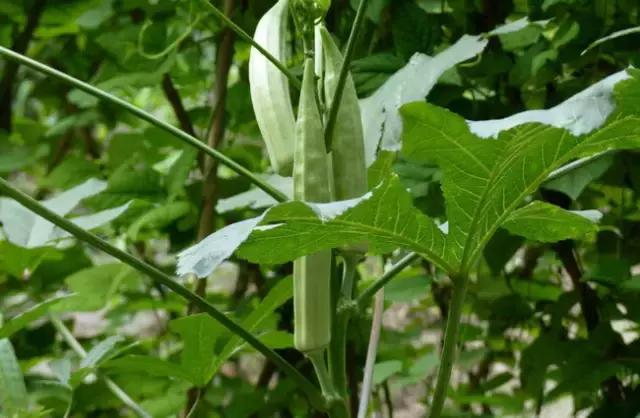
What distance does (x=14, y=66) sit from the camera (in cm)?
157

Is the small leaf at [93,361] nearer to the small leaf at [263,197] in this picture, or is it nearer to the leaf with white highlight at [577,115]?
the small leaf at [263,197]

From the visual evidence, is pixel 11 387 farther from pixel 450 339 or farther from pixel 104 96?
pixel 450 339

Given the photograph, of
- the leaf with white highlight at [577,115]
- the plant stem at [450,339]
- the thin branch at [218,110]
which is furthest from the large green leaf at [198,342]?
the thin branch at [218,110]

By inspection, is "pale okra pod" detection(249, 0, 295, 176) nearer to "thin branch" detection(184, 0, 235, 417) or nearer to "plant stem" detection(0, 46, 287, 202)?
"plant stem" detection(0, 46, 287, 202)

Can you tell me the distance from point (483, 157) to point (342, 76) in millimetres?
136

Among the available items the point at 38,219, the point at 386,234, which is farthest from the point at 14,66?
the point at 386,234

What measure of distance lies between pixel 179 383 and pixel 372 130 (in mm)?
528

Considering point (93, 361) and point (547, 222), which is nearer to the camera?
point (547, 222)

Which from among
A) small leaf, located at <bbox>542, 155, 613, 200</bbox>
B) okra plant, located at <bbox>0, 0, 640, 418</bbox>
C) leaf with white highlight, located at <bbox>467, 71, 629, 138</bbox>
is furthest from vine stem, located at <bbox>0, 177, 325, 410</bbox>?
small leaf, located at <bbox>542, 155, 613, 200</bbox>

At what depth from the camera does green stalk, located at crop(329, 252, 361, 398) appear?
66 cm

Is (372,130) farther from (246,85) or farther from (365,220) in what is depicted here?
(246,85)

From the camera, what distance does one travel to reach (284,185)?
2.78 feet

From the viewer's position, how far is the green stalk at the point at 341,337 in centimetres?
66

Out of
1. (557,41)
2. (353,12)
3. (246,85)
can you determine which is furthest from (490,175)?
(246,85)
